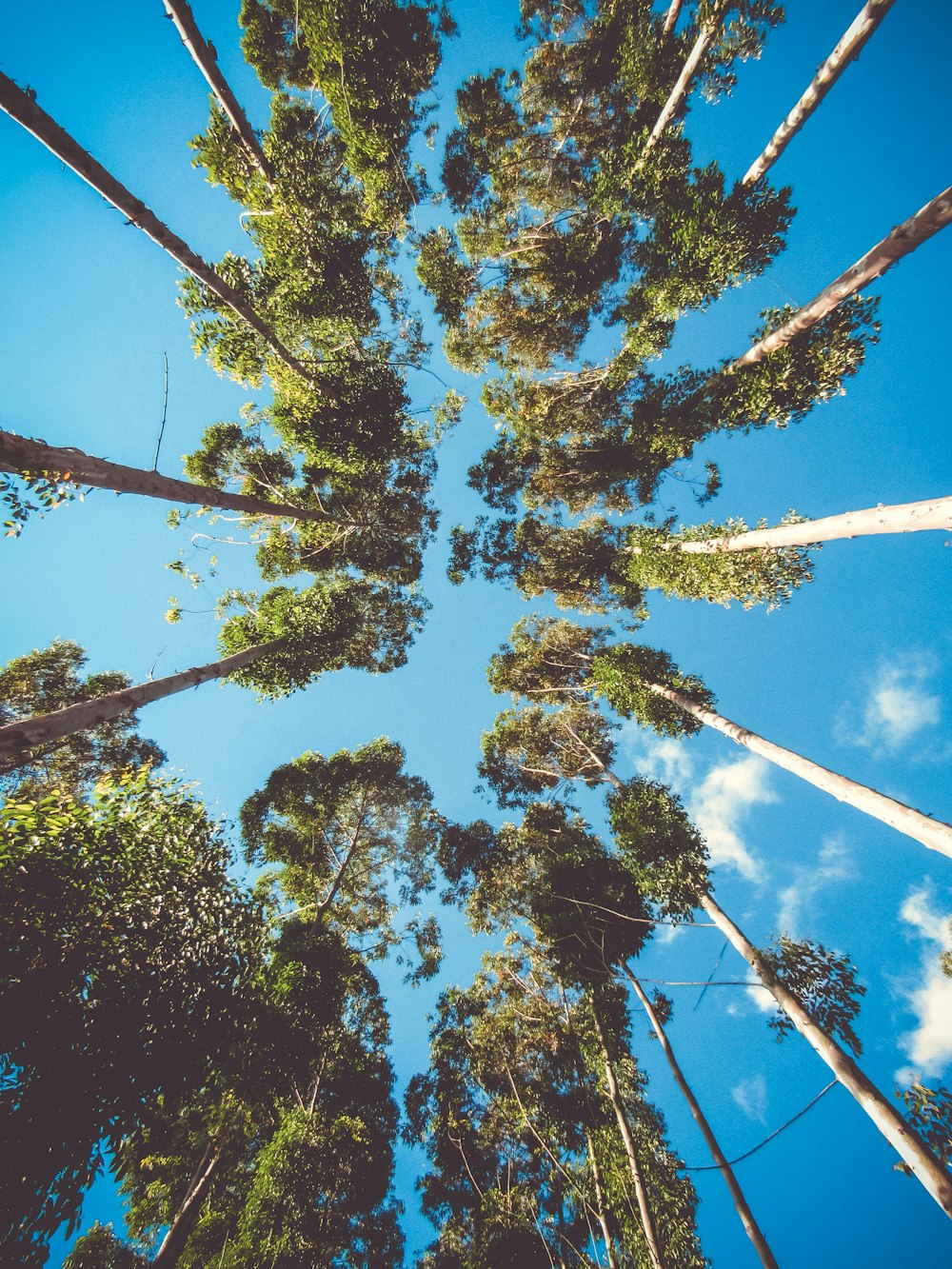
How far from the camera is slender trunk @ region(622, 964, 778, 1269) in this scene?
5.21 meters

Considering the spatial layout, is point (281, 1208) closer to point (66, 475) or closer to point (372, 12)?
point (66, 475)

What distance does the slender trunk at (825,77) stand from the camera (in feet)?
20.3

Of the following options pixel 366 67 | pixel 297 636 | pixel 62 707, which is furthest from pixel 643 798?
pixel 366 67

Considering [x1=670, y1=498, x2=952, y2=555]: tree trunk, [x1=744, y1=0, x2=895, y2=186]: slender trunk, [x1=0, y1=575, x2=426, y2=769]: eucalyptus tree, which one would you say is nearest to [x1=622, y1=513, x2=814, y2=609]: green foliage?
[x1=670, y1=498, x2=952, y2=555]: tree trunk

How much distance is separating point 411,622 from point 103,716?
9.11 meters

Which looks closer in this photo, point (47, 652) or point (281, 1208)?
point (281, 1208)

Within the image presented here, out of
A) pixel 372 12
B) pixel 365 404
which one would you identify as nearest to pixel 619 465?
pixel 365 404

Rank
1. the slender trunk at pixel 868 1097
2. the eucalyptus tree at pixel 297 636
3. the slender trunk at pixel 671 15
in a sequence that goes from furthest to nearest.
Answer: the slender trunk at pixel 671 15 < the eucalyptus tree at pixel 297 636 < the slender trunk at pixel 868 1097

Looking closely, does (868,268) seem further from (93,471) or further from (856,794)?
(93,471)

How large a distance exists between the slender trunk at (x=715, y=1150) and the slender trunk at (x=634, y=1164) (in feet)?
4.48

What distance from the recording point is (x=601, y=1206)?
797 centimetres

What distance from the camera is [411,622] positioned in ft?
46.9

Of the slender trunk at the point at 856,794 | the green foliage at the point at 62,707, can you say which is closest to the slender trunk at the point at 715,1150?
the slender trunk at the point at 856,794

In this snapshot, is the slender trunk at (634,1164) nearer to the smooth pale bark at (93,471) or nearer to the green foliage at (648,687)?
the green foliage at (648,687)
